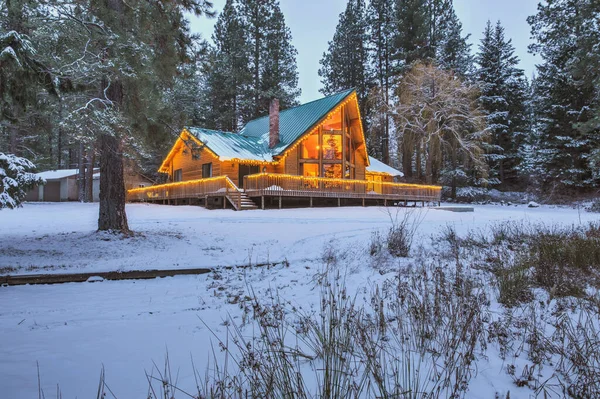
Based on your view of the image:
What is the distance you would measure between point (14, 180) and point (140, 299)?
323 cm

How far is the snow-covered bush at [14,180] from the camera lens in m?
5.64

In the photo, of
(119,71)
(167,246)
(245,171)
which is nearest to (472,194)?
(245,171)

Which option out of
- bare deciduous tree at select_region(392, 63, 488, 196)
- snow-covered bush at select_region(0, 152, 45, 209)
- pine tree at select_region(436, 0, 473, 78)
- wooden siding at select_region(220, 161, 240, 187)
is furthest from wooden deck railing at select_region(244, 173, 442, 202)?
pine tree at select_region(436, 0, 473, 78)

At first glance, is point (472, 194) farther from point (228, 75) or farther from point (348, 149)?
point (228, 75)

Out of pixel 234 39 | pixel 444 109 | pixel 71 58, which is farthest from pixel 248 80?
pixel 71 58

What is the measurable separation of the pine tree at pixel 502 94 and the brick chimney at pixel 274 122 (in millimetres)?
19943

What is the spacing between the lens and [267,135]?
2416 cm

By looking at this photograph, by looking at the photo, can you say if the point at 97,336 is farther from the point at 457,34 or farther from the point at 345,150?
the point at 457,34

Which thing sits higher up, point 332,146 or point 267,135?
point 267,135

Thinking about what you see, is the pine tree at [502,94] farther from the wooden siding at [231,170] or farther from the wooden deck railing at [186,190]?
the wooden deck railing at [186,190]

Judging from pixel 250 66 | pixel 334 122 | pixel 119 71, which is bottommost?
pixel 119 71

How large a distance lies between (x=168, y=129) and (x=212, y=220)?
4.82 meters

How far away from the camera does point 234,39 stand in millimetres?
30531

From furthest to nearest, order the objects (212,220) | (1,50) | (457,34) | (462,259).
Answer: (457,34)
(212,220)
(462,259)
(1,50)
